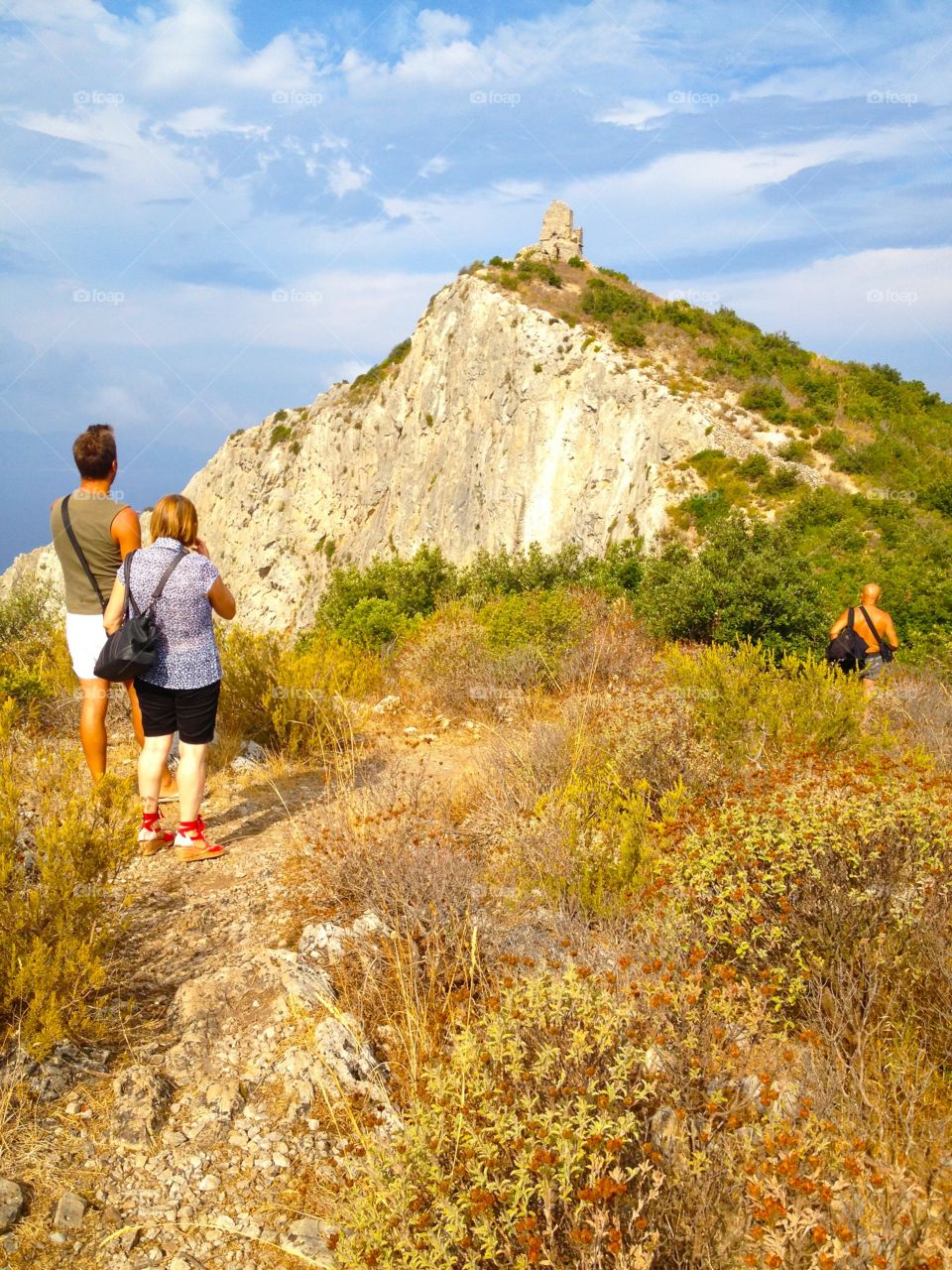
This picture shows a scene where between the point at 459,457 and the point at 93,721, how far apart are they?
3275cm

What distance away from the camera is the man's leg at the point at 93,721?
4.66 metres

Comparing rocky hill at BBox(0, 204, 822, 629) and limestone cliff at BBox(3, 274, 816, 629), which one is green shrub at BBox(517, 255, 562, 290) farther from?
limestone cliff at BBox(3, 274, 816, 629)

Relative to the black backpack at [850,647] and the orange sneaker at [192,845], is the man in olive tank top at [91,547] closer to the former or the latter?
the orange sneaker at [192,845]

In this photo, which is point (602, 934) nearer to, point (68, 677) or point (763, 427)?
point (68, 677)

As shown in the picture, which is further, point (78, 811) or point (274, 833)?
point (274, 833)

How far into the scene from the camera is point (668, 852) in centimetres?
349

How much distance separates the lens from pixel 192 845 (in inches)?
174

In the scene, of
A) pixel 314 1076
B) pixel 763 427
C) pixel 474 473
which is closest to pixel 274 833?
pixel 314 1076

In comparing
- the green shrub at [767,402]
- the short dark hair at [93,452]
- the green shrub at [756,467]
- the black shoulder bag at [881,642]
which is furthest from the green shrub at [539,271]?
the short dark hair at [93,452]

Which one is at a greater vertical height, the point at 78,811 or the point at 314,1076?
the point at 78,811

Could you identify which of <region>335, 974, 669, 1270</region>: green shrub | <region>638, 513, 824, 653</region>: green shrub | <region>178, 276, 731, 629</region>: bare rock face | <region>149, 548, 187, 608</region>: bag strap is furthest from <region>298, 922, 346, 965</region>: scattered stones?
<region>178, 276, 731, 629</region>: bare rock face

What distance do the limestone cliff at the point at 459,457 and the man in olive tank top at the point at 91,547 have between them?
59.6 feet

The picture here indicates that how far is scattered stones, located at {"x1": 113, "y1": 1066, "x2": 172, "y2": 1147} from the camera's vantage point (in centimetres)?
234

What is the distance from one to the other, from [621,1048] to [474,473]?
3391 centimetres
